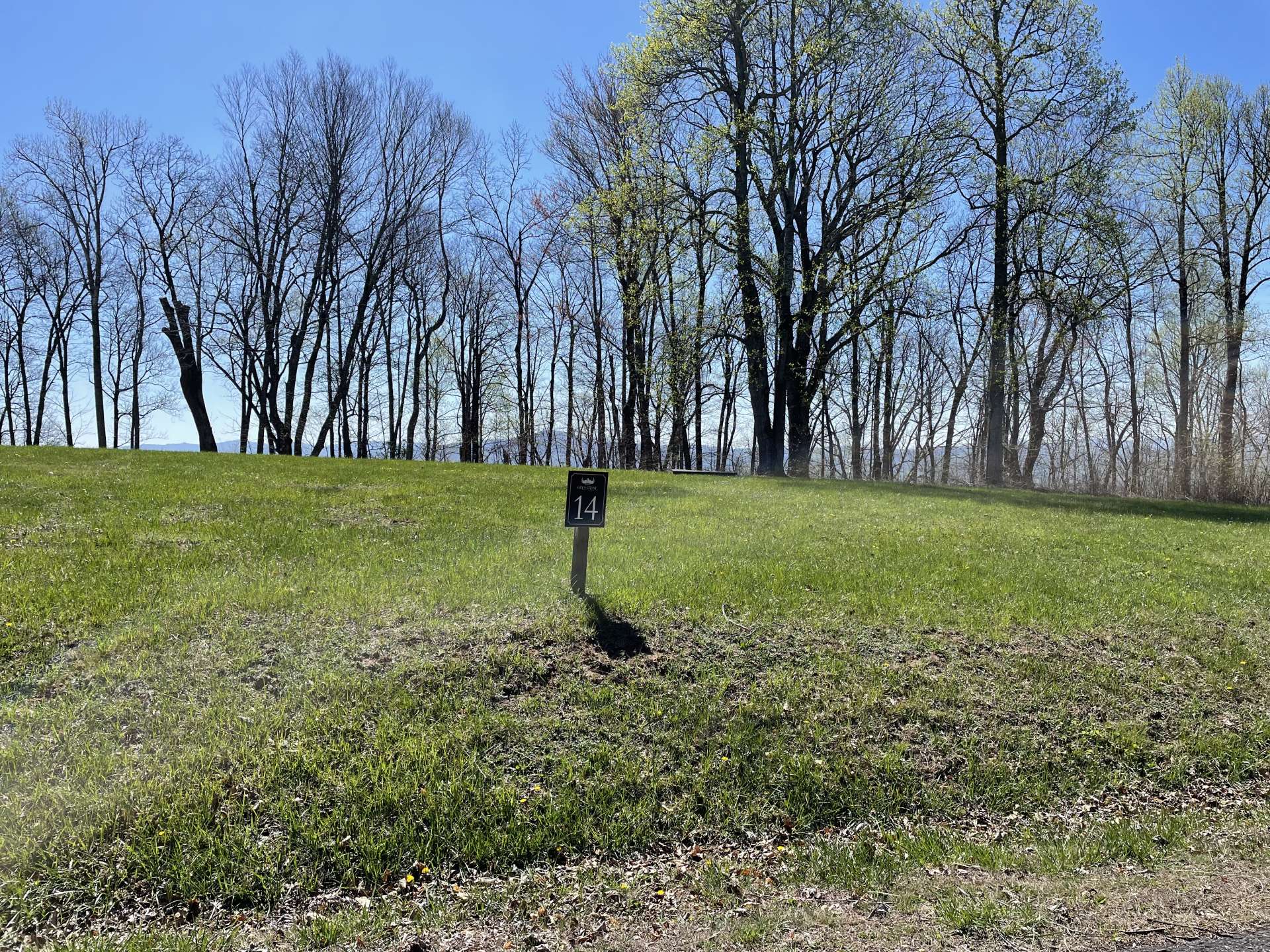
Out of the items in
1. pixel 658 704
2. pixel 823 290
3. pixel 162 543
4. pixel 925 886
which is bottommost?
pixel 925 886

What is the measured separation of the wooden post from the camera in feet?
19.1

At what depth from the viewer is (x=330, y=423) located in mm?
29672

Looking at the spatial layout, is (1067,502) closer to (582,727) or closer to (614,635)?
(614,635)

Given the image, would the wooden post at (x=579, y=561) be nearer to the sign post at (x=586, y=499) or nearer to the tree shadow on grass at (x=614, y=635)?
the sign post at (x=586, y=499)

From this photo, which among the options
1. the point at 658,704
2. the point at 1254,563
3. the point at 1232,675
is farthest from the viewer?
the point at 1254,563

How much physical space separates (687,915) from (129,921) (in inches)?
87.5

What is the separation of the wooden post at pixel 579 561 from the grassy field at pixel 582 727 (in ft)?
0.84

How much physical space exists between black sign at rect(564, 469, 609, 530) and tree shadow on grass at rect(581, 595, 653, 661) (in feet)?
2.32

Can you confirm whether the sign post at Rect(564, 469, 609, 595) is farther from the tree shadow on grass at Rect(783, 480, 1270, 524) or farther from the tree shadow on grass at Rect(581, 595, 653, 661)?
the tree shadow on grass at Rect(783, 480, 1270, 524)

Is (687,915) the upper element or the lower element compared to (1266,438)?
lower

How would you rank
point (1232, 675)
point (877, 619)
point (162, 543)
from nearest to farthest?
point (1232, 675) < point (877, 619) < point (162, 543)

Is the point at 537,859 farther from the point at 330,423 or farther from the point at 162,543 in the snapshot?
the point at 330,423

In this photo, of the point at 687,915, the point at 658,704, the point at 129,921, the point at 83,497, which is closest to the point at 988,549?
the point at 658,704

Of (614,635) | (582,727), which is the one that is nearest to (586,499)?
(614,635)
